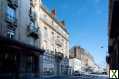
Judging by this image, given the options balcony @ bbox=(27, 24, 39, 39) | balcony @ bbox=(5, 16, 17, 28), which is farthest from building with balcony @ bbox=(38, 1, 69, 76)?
balcony @ bbox=(5, 16, 17, 28)

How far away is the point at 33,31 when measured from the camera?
46938 millimetres

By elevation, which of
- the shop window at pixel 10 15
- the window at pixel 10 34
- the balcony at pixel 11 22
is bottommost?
the window at pixel 10 34

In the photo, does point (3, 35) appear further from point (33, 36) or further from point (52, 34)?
point (52, 34)

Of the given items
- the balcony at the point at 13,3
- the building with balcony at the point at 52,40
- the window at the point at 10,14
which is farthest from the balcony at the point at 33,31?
the window at the point at 10,14

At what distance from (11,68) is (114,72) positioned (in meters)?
32.2

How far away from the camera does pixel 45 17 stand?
2285 inches

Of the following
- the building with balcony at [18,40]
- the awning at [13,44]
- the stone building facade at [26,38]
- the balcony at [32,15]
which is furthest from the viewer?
the balcony at [32,15]

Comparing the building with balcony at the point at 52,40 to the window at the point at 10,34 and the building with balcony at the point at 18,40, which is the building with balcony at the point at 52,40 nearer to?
the building with balcony at the point at 18,40

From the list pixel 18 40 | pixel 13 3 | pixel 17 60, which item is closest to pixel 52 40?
pixel 18 40

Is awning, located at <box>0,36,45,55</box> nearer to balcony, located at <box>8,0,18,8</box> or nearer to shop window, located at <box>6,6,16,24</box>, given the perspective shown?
shop window, located at <box>6,6,16,24</box>

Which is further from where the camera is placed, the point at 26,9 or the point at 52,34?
the point at 52,34

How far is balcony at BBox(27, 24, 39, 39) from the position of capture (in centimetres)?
4541

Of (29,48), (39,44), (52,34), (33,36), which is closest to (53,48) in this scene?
(52,34)

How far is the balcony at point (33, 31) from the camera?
45.4m
